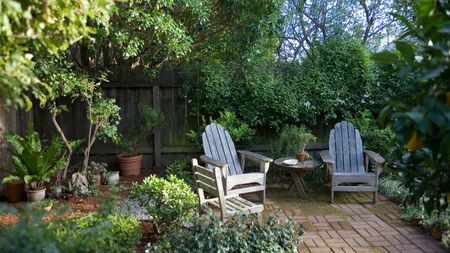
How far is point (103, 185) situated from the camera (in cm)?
502

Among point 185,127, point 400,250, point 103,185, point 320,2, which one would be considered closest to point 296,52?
point 320,2

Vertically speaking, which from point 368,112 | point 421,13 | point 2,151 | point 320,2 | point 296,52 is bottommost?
point 2,151

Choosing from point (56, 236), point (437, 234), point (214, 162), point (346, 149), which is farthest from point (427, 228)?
point (56, 236)

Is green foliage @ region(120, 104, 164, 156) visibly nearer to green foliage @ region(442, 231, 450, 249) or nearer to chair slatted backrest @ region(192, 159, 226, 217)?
chair slatted backrest @ region(192, 159, 226, 217)

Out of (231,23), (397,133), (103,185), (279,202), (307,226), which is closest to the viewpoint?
(397,133)

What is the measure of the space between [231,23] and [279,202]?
256 centimetres

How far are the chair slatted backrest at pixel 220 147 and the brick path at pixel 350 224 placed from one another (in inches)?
23.5

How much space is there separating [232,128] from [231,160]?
2.37 ft

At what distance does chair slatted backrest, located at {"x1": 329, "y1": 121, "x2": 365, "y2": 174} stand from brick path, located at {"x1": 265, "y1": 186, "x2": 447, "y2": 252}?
1.16ft

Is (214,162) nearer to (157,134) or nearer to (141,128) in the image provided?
(141,128)

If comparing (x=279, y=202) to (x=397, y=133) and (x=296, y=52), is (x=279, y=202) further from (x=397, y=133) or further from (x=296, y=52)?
(x=296, y=52)

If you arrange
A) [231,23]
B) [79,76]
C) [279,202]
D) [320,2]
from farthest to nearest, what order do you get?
1. [320,2]
2. [231,23]
3. [279,202]
4. [79,76]

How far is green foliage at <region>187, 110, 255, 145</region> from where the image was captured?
5199 millimetres

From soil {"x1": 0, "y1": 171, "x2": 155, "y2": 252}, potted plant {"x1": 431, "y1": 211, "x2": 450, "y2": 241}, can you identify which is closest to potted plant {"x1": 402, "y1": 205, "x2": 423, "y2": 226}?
potted plant {"x1": 431, "y1": 211, "x2": 450, "y2": 241}
